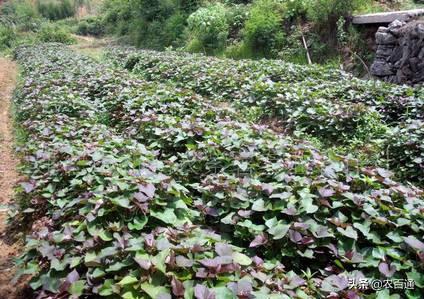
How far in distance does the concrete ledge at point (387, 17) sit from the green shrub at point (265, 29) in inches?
98.9

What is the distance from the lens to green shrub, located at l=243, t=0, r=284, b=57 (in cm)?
1227

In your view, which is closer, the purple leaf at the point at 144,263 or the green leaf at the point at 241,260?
the purple leaf at the point at 144,263

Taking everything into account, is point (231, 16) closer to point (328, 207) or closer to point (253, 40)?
point (253, 40)

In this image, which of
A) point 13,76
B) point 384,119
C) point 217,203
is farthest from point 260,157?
point 13,76

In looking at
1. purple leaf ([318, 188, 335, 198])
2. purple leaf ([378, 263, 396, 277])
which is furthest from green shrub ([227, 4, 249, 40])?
purple leaf ([378, 263, 396, 277])

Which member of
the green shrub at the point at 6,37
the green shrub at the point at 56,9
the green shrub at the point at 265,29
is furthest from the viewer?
the green shrub at the point at 56,9

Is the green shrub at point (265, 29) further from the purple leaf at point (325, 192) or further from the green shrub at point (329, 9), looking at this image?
the purple leaf at point (325, 192)

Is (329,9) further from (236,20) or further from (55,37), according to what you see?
(55,37)

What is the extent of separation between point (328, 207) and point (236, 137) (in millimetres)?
1446

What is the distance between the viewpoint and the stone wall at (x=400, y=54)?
769 cm

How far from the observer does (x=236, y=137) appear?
13.6 feet

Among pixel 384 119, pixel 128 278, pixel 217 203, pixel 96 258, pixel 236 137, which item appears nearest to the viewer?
pixel 128 278

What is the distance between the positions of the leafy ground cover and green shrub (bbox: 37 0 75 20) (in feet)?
106

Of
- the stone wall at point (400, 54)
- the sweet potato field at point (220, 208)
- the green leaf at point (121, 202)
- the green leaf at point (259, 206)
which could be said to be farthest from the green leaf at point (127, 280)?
the stone wall at point (400, 54)
